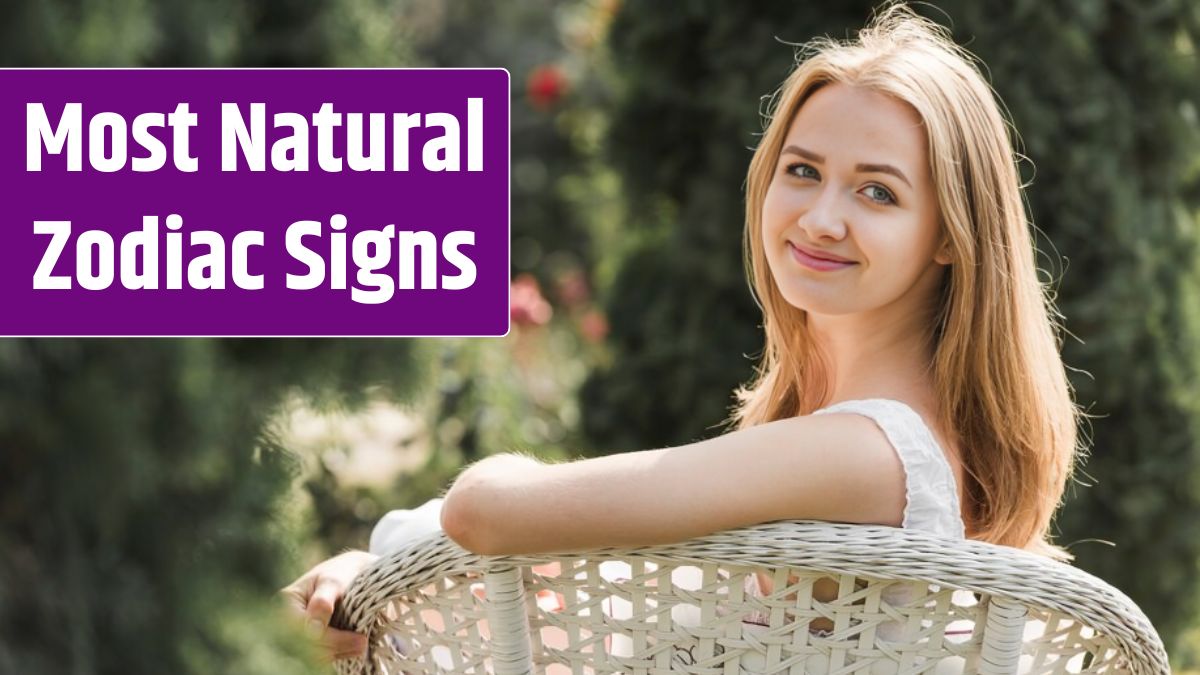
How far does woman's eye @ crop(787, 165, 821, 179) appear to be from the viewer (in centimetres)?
161

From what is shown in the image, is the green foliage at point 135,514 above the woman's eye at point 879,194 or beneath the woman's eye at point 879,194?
beneath

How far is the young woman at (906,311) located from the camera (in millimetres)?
1421

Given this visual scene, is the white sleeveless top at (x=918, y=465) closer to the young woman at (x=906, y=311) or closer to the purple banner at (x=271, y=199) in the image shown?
the young woman at (x=906, y=311)

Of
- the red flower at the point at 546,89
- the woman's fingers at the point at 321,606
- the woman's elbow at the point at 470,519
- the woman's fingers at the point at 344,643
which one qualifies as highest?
the red flower at the point at 546,89

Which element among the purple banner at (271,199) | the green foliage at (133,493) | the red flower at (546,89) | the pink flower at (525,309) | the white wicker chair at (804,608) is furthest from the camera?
the red flower at (546,89)

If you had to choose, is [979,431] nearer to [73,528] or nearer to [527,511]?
[527,511]

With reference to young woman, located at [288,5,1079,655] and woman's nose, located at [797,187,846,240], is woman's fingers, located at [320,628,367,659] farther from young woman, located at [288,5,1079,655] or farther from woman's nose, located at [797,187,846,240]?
woman's nose, located at [797,187,846,240]

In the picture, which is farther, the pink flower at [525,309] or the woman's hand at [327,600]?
the pink flower at [525,309]

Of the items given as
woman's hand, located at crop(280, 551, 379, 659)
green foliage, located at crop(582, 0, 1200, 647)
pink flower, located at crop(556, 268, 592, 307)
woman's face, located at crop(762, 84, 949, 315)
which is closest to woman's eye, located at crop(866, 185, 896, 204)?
woman's face, located at crop(762, 84, 949, 315)

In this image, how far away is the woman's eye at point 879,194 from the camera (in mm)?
1550

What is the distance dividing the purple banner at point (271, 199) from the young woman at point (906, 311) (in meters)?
0.57

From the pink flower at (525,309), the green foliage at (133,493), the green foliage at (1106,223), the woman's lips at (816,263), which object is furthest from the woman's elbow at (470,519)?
the pink flower at (525,309)

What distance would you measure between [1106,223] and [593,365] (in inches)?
56.3

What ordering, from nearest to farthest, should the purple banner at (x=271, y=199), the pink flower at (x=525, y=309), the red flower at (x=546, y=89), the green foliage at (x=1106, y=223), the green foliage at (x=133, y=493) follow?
the green foliage at (x=133, y=493), the purple banner at (x=271, y=199), the green foliage at (x=1106, y=223), the pink flower at (x=525, y=309), the red flower at (x=546, y=89)
